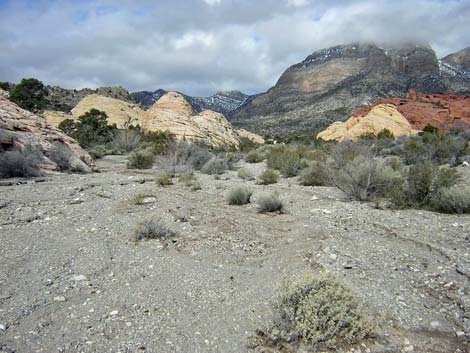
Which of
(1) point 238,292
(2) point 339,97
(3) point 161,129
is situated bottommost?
(1) point 238,292

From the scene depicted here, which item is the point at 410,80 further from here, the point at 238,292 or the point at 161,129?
the point at 238,292

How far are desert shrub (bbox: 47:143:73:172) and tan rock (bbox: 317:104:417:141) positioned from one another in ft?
75.7

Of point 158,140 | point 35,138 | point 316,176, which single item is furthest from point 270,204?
point 158,140

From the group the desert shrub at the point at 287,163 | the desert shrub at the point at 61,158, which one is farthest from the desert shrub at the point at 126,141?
the desert shrub at the point at 287,163

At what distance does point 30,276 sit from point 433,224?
292 inches

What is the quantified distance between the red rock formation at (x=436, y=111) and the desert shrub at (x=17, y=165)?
29857 mm

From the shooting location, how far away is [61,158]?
55.7ft

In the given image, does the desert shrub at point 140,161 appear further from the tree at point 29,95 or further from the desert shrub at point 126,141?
the tree at point 29,95

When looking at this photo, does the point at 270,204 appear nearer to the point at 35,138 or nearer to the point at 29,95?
the point at 35,138

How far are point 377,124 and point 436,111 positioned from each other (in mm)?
7133

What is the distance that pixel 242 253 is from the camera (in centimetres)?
677

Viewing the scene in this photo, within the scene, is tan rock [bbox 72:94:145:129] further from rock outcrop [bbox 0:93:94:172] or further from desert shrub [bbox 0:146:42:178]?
desert shrub [bbox 0:146:42:178]

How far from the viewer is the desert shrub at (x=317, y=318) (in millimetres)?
3994

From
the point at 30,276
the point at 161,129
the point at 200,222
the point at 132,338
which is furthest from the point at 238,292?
the point at 161,129
